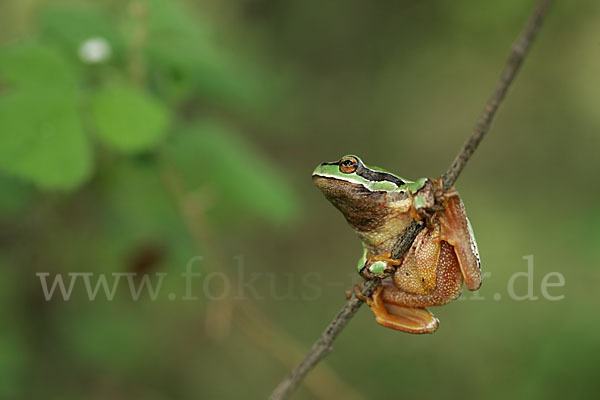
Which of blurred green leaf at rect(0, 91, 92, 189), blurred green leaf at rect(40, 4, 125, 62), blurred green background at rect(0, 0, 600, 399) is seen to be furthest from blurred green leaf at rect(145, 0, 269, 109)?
blurred green leaf at rect(0, 91, 92, 189)

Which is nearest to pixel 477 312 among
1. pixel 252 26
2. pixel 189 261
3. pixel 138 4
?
pixel 189 261

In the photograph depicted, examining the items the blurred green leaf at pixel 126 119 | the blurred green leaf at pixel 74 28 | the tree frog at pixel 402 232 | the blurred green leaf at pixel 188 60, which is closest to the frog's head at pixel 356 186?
the tree frog at pixel 402 232

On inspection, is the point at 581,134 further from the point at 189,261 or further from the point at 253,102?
the point at 189,261

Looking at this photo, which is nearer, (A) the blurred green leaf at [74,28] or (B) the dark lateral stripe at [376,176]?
(B) the dark lateral stripe at [376,176]

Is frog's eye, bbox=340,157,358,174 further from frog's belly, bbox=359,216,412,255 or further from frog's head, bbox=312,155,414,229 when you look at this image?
frog's belly, bbox=359,216,412,255

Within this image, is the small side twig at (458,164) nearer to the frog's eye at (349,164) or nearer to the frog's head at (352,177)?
the frog's head at (352,177)

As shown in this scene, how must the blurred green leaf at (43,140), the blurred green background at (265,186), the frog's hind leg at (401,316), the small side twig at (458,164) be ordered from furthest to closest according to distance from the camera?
the blurred green background at (265,186)
the blurred green leaf at (43,140)
the frog's hind leg at (401,316)
the small side twig at (458,164)

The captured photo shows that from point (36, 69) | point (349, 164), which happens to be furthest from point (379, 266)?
point (36, 69)

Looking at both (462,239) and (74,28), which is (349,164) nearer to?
(462,239)
